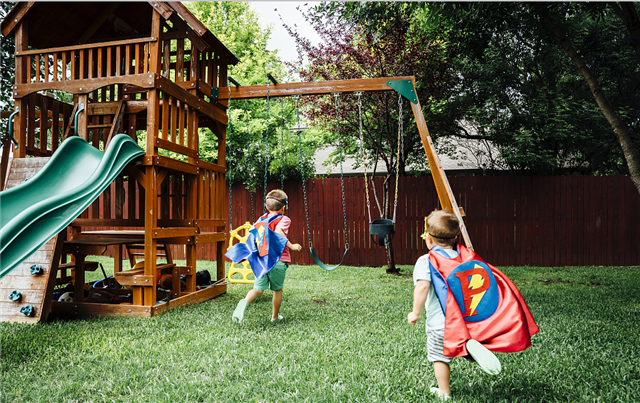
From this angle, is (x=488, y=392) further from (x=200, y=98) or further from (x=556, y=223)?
(x=556, y=223)

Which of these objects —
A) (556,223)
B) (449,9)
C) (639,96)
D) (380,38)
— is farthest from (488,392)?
(639,96)

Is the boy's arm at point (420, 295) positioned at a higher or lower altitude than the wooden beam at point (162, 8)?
lower

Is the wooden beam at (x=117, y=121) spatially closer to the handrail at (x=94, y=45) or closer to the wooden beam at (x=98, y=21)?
the handrail at (x=94, y=45)

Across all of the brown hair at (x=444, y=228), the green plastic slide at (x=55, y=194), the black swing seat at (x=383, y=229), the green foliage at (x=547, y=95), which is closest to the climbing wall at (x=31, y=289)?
the green plastic slide at (x=55, y=194)

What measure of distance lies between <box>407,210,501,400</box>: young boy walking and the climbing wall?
427cm

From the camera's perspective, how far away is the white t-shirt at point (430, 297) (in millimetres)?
2516

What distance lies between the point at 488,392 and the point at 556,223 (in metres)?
8.65

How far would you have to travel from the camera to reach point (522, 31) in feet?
32.1

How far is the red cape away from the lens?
2.41 meters

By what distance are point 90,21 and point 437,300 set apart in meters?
7.29

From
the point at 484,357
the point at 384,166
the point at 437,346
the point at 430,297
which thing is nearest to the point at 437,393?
the point at 437,346

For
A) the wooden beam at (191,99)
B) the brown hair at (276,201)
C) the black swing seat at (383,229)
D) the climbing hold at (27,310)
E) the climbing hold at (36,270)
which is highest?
the wooden beam at (191,99)

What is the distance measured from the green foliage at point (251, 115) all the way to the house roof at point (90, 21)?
1623 mm

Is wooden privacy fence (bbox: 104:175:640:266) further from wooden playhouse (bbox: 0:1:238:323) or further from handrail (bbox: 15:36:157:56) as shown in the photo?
handrail (bbox: 15:36:157:56)
